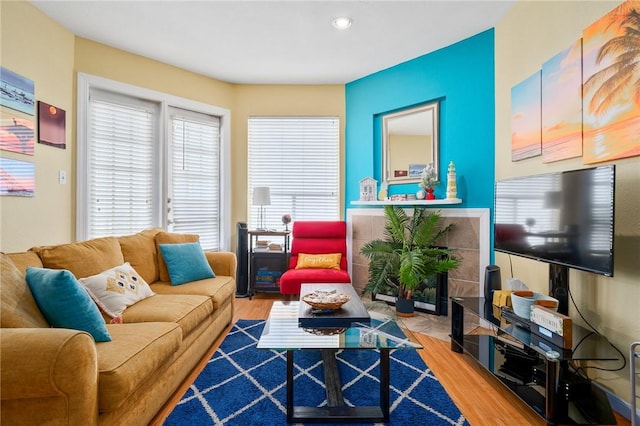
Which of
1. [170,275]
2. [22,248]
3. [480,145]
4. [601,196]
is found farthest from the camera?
[480,145]

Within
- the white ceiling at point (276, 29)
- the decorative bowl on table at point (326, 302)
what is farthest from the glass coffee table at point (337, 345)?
the white ceiling at point (276, 29)

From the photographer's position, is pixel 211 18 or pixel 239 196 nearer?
pixel 211 18

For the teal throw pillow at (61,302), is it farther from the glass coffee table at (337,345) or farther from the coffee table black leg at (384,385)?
the coffee table black leg at (384,385)

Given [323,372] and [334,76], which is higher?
[334,76]

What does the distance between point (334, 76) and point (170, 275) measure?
2.97 m

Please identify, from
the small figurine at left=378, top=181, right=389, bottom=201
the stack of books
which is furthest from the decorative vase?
the stack of books

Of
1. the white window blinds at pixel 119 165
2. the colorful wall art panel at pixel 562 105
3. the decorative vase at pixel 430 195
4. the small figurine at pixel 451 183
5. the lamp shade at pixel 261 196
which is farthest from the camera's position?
the lamp shade at pixel 261 196

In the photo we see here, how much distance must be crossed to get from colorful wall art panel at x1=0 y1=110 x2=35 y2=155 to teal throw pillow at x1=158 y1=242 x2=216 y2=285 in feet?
4.14

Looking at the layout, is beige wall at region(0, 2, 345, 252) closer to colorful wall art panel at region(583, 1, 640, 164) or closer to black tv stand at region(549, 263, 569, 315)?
black tv stand at region(549, 263, 569, 315)

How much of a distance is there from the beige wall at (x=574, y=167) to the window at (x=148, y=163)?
323 cm

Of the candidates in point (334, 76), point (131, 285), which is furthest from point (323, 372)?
point (334, 76)

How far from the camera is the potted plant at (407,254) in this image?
10.2ft

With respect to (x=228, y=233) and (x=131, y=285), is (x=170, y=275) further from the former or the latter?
(x=228, y=233)

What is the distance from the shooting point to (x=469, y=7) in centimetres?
270
